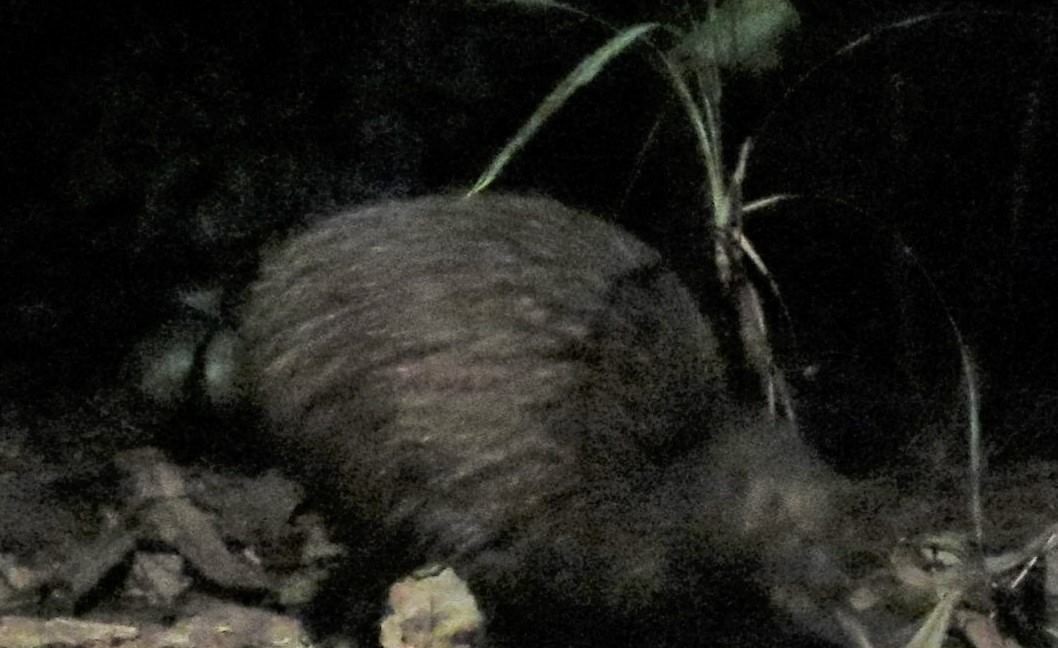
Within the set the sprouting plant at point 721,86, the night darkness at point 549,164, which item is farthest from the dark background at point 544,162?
the sprouting plant at point 721,86

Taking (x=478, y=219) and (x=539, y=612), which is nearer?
(x=539, y=612)

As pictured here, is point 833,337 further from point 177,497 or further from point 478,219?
point 177,497

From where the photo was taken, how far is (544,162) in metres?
3.65

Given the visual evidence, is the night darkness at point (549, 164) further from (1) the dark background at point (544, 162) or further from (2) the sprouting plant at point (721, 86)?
(2) the sprouting plant at point (721, 86)

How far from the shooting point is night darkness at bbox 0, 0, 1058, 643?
311cm

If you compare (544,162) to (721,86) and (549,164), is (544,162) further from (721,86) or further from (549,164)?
(721,86)

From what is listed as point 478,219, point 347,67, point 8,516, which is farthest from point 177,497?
point 347,67

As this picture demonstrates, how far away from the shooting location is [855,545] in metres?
3.00

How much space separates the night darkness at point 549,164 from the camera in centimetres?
311

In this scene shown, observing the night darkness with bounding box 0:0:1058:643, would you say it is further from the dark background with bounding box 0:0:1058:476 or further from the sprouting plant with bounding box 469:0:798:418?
the sprouting plant with bounding box 469:0:798:418

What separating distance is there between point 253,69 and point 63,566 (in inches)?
57.9

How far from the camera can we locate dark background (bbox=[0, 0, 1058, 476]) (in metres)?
3.11

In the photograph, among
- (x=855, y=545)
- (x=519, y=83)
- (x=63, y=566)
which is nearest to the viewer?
(x=63, y=566)

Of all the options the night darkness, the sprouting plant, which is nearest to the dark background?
the night darkness
